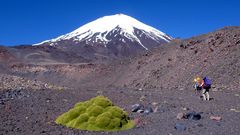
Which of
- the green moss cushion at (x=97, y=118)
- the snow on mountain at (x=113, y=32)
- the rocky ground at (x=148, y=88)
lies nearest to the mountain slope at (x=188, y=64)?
the rocky ground at (x=148, y=88)

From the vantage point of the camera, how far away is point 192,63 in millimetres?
35781

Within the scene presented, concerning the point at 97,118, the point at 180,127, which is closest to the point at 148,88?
the point at 97,118

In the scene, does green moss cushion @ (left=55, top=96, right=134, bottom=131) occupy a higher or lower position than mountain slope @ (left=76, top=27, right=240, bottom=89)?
lower

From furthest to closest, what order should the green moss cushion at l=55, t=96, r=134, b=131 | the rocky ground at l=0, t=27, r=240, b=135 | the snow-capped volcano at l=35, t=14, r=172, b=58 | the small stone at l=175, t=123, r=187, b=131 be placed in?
the snow-capped volcano at l=35, t=14, r=172, b=58
the rocky ground at l=0, t=27, r=240, b=135
the green moss cushion at l=55, t=96, r=134, b=131
the small stone at l=175, t=123, r=187, b=131

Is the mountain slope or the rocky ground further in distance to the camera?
the mountain slope

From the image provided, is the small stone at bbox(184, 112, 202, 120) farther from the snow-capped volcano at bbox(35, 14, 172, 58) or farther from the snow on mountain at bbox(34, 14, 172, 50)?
the snow on mountain at bbox(34, 14, 172, 50)

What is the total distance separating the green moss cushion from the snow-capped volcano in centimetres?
11076

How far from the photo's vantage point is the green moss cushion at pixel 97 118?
1124 cm

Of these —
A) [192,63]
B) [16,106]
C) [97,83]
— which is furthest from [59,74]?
[16,106]

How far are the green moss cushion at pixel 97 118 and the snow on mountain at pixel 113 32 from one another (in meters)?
124

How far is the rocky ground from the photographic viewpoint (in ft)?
38.7

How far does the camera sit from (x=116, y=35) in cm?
16000

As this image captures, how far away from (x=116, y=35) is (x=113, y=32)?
7686mm

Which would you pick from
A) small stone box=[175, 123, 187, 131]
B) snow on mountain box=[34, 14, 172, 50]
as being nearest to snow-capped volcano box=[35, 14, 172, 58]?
snow on mountain box=[34, 14, 172, 50]
